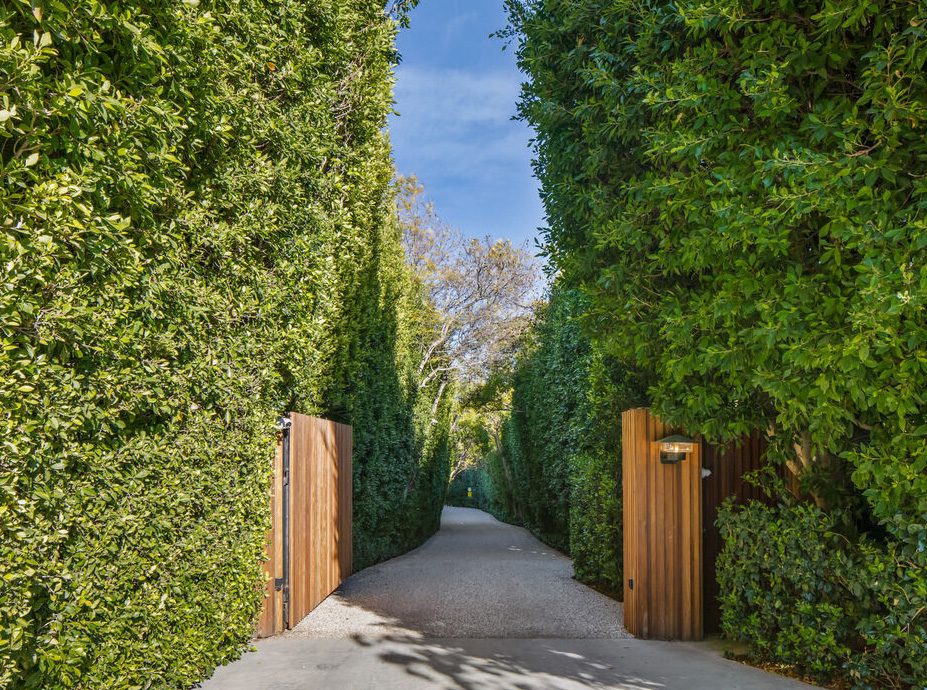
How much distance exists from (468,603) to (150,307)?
560 cm

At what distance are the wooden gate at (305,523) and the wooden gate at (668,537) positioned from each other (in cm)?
347

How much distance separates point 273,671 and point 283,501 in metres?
1.52

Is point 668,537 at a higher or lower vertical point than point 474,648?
higher

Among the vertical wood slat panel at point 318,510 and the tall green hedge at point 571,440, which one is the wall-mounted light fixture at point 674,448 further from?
the vertical wood slat panel at point 318,510

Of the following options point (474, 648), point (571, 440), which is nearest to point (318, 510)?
point (474, 648)

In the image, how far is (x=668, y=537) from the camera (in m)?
5.82

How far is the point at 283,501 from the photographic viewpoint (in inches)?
217

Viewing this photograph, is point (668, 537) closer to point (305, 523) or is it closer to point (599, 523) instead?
point (599, 523)

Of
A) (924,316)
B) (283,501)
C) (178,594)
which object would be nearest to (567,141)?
(924,316)

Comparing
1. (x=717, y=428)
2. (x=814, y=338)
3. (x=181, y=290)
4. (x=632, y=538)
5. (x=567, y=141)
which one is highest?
(x=567, y=141)

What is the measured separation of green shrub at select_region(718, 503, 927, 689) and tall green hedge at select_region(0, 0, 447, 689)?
430 cm

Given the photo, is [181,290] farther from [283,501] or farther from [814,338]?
[814,338]

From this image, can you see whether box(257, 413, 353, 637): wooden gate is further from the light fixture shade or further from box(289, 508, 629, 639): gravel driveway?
the light fixture shade

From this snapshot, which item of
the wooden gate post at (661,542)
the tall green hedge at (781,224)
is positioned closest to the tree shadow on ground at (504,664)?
the wooden gate post at (661,542)
